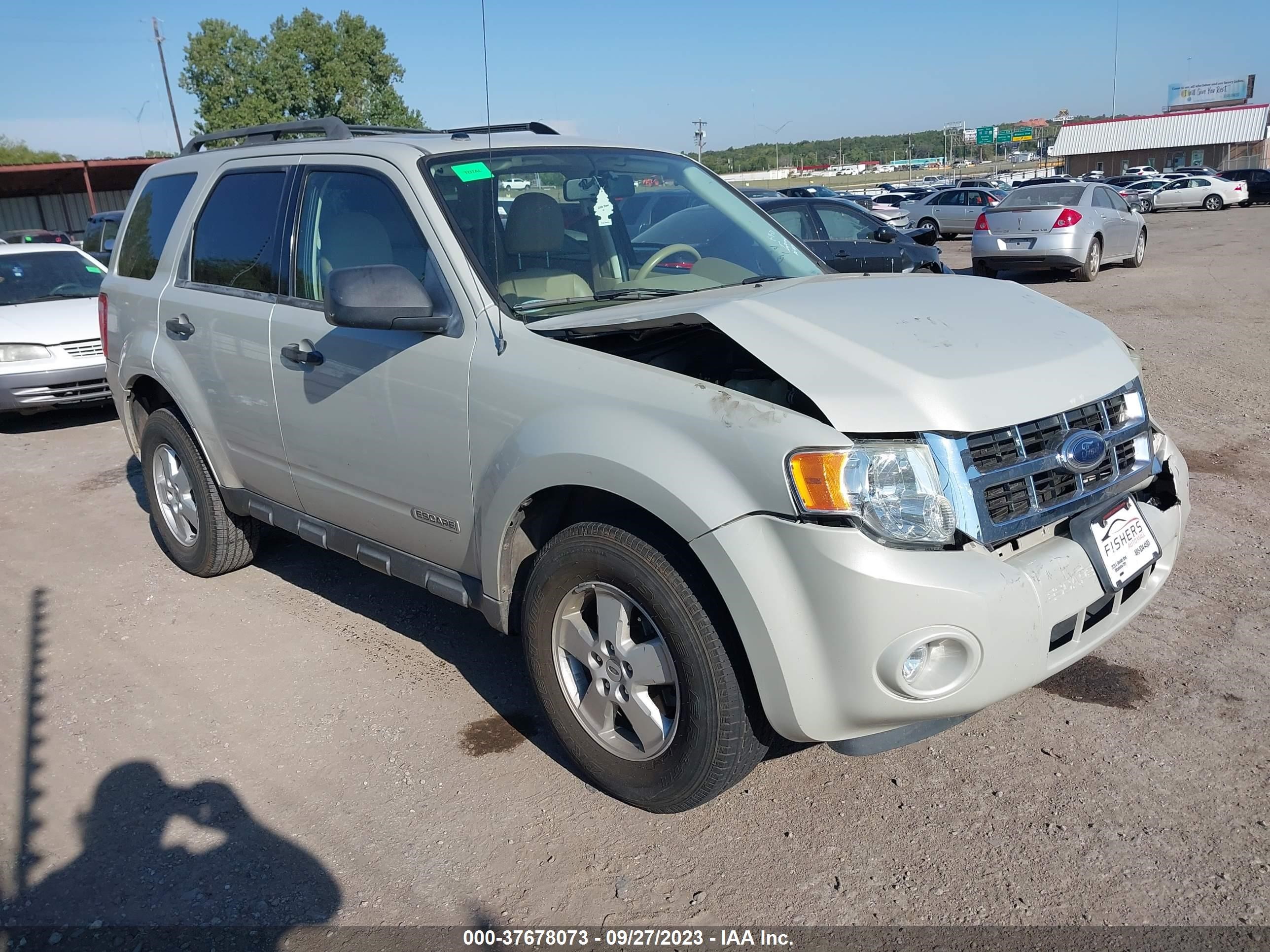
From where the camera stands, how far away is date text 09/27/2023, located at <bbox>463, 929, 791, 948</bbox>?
2578mm

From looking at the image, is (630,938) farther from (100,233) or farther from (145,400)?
(100,233)

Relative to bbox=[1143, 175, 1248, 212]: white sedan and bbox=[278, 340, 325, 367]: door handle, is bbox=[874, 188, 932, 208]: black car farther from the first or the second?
bbox=[278, 340, 325, 367]: door handle

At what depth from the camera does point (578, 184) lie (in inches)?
152

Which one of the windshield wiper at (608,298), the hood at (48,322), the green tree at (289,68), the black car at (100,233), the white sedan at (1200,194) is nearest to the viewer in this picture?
the windshield wiper at (608,298)

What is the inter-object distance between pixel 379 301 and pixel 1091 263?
50.7ft

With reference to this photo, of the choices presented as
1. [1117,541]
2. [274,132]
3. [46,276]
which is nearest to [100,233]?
[46,276]

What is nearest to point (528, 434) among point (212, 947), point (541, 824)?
point (541, 824)

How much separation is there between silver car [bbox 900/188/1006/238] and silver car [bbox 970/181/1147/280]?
38.5ft

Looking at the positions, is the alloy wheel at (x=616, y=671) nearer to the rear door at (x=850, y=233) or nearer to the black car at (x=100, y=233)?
the rear door at (x=850, y=233)

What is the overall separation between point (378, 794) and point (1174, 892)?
93.6 inches

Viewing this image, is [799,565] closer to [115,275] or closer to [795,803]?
[795,803]

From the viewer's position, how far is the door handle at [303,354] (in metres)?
3.79

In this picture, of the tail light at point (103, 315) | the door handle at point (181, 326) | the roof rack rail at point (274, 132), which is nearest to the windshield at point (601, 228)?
the roof rack rail at point (274, 132)

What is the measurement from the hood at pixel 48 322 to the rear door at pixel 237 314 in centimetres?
499
